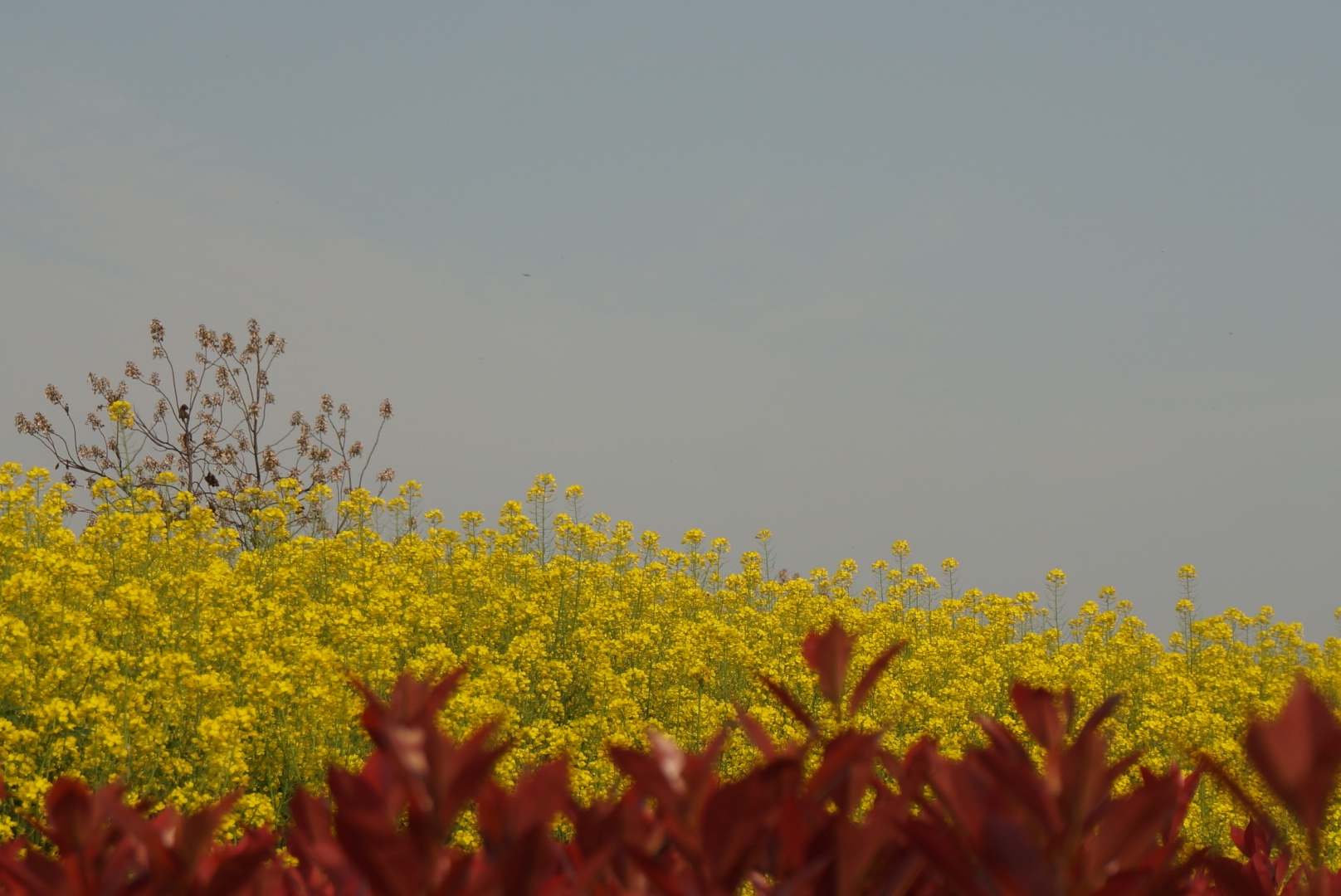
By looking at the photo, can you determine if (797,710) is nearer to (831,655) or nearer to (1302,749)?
(831,655)

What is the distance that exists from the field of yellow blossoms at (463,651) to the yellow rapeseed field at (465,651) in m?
0.02

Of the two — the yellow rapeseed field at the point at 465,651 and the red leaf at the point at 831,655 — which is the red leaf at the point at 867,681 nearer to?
the red leaf at the point at 831,655

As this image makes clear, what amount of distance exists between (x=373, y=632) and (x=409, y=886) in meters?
5.32

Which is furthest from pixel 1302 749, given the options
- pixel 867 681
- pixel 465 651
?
pixel 465 651

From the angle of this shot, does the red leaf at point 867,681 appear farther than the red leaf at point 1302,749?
Yes

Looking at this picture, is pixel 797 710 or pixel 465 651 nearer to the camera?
pixel 797 710

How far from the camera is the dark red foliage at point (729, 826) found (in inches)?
32.8

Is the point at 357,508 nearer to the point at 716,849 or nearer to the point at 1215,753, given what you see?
the point at 1215,753

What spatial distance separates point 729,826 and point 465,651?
20.1 ft

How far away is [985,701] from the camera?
25.3 ft

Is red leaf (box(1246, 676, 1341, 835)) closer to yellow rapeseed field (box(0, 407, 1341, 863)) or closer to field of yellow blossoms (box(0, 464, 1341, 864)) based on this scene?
field of yellow blossoms (box(0, 464, 1341, 864))

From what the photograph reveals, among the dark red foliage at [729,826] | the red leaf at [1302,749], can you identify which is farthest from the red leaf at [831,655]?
the red leaf at [1302,749]

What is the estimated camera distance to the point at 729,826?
0.89 metres

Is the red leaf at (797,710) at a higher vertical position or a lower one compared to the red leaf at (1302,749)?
higher
